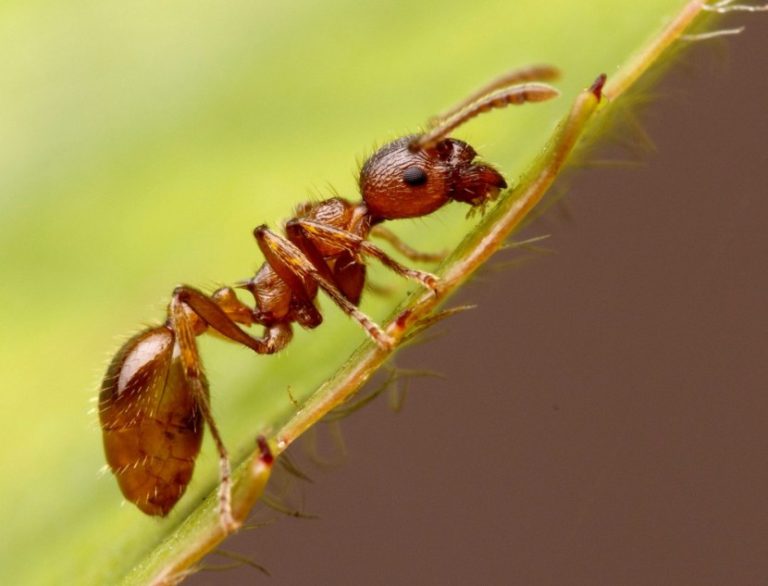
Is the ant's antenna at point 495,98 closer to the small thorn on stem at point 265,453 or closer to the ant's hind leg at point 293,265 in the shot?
the ant's hind leg at point 293,265

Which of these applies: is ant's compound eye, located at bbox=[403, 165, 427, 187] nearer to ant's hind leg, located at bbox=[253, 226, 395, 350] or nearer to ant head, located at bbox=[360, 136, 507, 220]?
ant head, located at bbox=[360, 136, 507, 220]

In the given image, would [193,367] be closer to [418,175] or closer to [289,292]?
[289,292]

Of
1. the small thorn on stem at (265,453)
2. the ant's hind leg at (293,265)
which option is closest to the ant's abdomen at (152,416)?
the ant's hind leg at (293,265)

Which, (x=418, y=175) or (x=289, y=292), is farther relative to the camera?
(x=289, y=292)

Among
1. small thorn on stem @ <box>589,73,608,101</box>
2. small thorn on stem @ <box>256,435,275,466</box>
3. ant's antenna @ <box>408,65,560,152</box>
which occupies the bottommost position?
ant's antenna @ <box>408,65,560,152</box>

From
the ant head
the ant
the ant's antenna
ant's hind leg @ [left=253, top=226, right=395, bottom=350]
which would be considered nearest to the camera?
the ant's antenna

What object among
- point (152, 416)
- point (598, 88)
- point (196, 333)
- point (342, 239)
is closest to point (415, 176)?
point (342, 239)

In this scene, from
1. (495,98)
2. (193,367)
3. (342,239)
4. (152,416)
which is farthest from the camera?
(342,239)

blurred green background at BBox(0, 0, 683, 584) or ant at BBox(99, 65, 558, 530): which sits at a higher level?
blurred green background at BBox(0, 0, 683, 584)

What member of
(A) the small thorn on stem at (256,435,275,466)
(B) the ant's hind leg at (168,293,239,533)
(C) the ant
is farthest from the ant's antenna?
(A) the small thorn on stem at (256,435,275,466)
